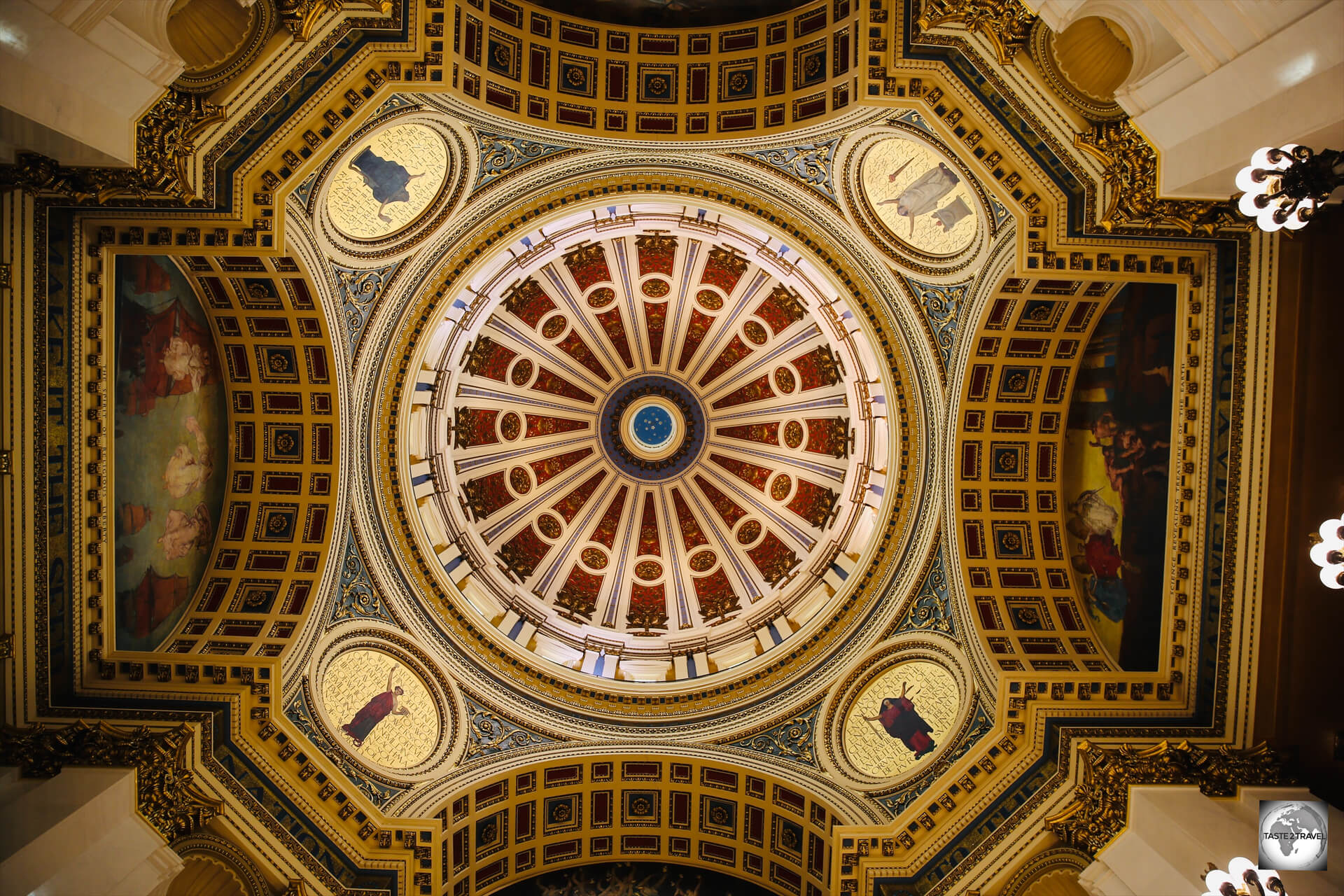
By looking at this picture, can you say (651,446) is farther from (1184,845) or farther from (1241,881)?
(1241,881)

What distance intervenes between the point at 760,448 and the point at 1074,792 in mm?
11476

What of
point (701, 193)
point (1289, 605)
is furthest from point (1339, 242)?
point (701, 193)

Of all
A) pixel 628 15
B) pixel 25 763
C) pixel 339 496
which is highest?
pixel 628 15

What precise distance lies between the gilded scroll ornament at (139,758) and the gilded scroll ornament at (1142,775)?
40.0 ft

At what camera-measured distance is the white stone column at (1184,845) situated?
9430 millimetres

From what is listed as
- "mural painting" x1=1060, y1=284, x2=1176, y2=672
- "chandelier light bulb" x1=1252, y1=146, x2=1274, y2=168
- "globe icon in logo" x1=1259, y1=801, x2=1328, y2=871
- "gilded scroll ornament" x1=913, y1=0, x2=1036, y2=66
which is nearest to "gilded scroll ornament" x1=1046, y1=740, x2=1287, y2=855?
"globe icon in logo" x1=1259, y1=801, x2=1328, y2=871

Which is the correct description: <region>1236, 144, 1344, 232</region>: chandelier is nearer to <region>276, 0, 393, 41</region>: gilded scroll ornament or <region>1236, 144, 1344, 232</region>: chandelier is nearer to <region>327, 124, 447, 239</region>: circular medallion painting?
<region>276, 0, 393, 41</region>: gilded scroll ornament

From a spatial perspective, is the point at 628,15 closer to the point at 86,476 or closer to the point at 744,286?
the point at 744,286

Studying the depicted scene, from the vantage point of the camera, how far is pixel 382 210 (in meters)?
13.8

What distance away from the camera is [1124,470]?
1360 cm

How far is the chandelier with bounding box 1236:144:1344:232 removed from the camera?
22.2ft

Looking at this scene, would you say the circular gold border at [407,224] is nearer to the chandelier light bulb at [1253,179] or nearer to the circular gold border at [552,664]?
the circular gold border at [552,664]

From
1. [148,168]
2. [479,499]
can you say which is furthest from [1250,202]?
[479,499]

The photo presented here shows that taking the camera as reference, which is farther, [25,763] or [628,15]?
[628,15]
